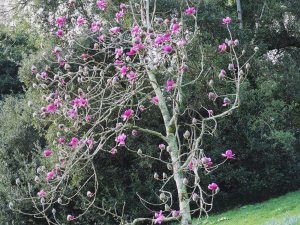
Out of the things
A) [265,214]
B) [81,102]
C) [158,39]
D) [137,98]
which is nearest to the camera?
[158,39]

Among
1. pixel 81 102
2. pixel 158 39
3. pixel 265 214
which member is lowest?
pixel 265 214

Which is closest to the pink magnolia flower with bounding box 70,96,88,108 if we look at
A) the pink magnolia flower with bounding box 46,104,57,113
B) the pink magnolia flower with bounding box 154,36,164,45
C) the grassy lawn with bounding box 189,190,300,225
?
the pink magnolia flower with bounding box 46,104,57,113

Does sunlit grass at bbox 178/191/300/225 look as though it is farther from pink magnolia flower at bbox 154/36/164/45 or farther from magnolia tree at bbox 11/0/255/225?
pink magnolia flower at bbox 154/36/164/45

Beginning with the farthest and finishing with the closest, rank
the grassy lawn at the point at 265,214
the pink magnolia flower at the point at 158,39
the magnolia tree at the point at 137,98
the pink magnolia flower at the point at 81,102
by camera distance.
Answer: the grassy lawn at the point at 265,214 → the pink magnolia flower at the point at 81,102 → the pink magnolia flower at the point at 158,39 → the magnolia tree at the point at 137,98

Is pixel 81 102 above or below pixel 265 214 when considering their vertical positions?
above

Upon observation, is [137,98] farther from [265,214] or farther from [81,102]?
[265,214]

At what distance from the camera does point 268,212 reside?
9375mm

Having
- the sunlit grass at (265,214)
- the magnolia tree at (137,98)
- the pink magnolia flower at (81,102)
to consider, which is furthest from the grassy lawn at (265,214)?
the pink magnolia flower at (81,102)

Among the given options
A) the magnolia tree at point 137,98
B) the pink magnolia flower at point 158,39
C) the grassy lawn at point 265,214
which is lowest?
the grassy lawn at point 265,214

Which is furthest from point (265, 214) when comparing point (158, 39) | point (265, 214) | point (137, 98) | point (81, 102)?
point (158, 39)

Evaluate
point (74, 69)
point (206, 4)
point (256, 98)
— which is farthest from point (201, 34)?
point (74, 69)

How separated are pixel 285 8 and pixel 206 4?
11.1ft

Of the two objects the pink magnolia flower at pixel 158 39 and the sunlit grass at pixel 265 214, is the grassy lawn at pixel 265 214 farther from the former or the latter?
the pink magnolia flower at pixel 158 39

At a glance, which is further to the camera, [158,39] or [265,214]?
[265,214]
